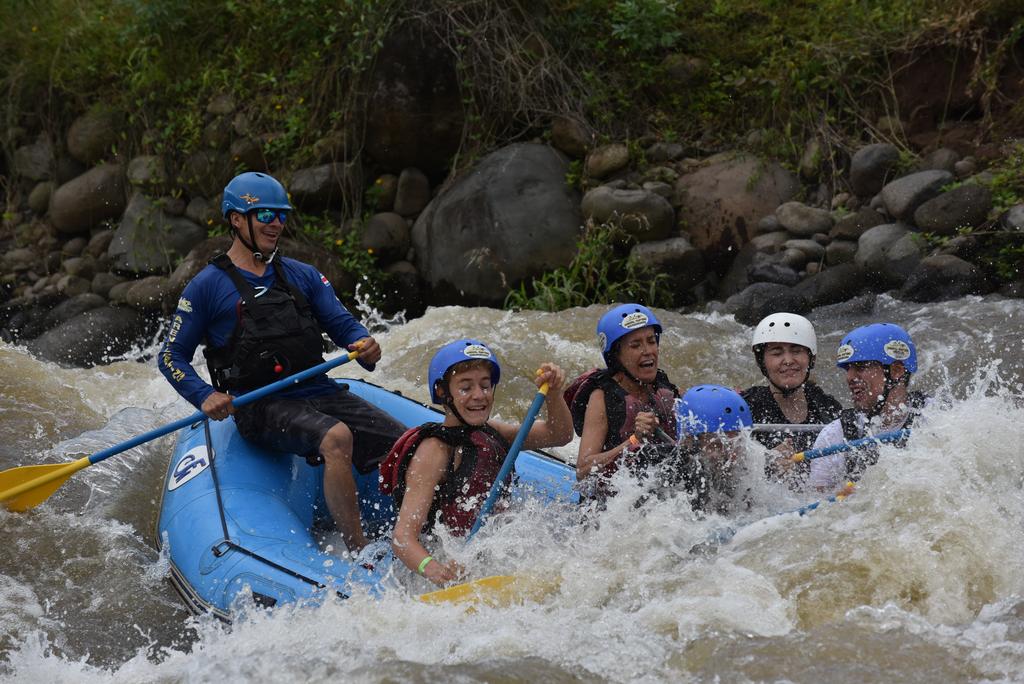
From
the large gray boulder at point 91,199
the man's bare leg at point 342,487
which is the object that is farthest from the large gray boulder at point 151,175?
the man's bare leg at point 342,487

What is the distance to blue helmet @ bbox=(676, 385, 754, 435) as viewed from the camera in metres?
4.44

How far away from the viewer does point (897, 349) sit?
4863 mm

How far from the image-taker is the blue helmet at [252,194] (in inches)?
214

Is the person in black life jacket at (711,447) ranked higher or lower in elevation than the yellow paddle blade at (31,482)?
higher

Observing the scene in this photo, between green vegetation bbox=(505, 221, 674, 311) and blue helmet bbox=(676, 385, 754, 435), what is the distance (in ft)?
17.0

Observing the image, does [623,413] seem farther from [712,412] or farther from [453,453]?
[453,453]

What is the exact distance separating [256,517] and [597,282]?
17.6 ft

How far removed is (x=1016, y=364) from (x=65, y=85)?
9.65 m

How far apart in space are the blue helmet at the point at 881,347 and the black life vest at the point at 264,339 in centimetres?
231

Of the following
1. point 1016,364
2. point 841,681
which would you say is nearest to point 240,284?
point 841,681

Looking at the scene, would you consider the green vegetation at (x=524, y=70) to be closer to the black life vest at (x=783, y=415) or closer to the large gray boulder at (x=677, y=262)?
the large gray boulder at (x=677, y=262)

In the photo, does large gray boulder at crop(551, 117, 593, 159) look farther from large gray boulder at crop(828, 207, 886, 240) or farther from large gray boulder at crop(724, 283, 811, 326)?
large gray boulder at crop(828, 207, 886, 240)

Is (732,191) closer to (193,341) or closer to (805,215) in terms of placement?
(805,215)

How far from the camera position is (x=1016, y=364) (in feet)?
23.9
